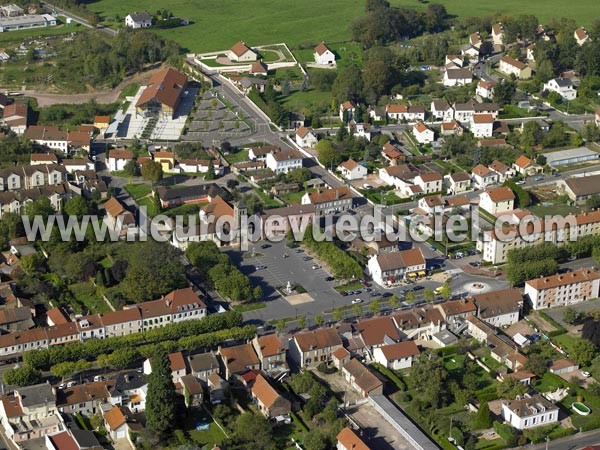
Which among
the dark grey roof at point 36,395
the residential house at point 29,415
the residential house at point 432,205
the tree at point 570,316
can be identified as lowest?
the tree at point 570,316

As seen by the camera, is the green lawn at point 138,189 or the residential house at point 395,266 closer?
the residential house at point 395,266

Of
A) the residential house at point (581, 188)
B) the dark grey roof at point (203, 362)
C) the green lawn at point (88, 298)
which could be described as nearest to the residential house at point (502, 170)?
the residential house at point (581, 188)

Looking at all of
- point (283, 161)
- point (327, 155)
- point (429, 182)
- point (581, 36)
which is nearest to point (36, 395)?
point (283, 161)

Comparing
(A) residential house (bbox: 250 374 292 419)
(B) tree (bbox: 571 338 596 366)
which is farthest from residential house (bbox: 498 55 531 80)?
(A) residential house (bbox: 250 374 292 419)

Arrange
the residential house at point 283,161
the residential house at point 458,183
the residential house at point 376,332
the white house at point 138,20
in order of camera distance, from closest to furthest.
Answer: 1. the residential house at point 376,332
2. the residential house at point 458,183
3. the residential house at point 283,161
4. the white house at point 138,20

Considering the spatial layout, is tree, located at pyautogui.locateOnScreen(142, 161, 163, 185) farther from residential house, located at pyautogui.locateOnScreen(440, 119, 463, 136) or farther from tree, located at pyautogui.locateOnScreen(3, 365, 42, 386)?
tree, located at pyautogui.locateOnScreen(3, 365, 42, 386)

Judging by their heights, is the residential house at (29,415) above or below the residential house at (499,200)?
above

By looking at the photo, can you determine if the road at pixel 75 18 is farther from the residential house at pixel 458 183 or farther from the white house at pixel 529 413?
the white house at pixel 529 413
